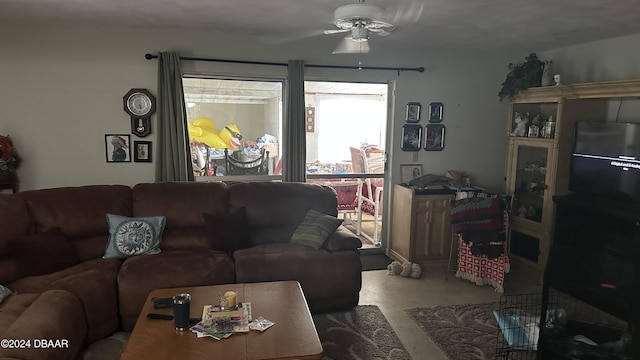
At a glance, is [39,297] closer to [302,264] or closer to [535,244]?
[302,264]

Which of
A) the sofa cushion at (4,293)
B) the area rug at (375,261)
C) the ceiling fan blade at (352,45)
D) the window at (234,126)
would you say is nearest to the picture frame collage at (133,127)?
the window at (234,126)

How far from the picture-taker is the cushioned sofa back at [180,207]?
362 cm

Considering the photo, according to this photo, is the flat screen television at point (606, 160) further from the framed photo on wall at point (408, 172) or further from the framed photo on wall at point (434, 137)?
the framed photo on wall at point (408, 172)

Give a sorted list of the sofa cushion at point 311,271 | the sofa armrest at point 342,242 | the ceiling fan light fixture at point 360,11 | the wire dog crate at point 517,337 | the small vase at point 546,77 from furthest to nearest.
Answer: the small vase at point 546,77, the sofa armrest at point 342,242, the sofa cushion at point 311,271, the wire dog crate at point 517,337, the ceiling fan light fixture at point 360,11

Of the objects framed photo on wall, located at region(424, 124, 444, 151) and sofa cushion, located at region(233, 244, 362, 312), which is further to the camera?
framed photo on wall, located at region(424, 124, 444, 151)

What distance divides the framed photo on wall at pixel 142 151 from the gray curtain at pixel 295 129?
1.36 m

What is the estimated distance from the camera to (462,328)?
3.22 m

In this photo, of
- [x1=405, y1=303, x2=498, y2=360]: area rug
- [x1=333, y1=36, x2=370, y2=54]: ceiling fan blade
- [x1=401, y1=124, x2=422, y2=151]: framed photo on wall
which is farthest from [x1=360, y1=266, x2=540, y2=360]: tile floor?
[x1=333, y1=36, x2=370, y2=54]: ceiling fan blade

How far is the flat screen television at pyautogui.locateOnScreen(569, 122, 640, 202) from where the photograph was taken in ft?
11.5

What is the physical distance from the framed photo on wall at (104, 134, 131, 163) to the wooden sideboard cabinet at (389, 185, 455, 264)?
290cm

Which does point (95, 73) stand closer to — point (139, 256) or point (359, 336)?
point (139, 256)

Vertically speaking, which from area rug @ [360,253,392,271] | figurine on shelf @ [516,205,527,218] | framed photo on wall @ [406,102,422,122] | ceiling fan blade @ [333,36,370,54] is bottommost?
area rug @ [360,253,392,271]

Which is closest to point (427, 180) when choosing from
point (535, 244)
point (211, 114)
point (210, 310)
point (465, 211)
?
point (465, 211)

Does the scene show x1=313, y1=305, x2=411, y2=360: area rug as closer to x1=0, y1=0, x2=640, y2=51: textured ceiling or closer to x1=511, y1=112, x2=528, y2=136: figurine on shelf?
x1=0, y1=0, x2=640, y2=51: textured ceiling
